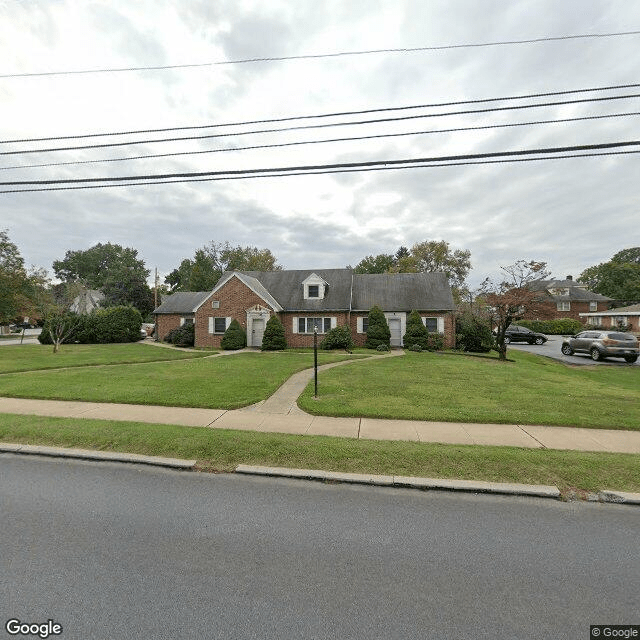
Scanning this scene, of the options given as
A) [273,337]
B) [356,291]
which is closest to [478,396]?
[273,337]

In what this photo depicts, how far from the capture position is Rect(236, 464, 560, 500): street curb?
14.0ft

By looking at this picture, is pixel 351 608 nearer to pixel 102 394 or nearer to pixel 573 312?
pixel 102 394

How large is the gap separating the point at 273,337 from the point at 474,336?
44.4ft

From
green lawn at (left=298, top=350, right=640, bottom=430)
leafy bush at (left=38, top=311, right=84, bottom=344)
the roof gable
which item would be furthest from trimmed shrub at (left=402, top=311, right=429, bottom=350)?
leafy bush at (left=38, top=311, right=84, bottom=344)

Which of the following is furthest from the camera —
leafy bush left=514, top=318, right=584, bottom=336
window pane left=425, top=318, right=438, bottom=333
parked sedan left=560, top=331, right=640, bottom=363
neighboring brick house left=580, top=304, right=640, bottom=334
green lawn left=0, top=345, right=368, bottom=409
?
leafy bush left=514, top=318, right=584, bottom=336

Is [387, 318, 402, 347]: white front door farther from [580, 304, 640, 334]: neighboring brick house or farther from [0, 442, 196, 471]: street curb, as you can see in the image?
[580, 304, 640, 334]: neighboring brick house

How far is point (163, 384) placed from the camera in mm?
10719

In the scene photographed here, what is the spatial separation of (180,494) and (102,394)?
653cm

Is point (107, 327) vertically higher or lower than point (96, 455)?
higher

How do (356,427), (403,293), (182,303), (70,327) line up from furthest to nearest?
(182,303) → (70,327) → (403,293) → (356,427)

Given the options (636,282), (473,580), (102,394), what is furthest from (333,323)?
(636,282)

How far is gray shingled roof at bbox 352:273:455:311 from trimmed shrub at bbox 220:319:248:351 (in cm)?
841

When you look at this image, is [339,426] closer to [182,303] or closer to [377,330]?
[377,330]

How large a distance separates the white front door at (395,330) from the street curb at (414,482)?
66.0 feet
